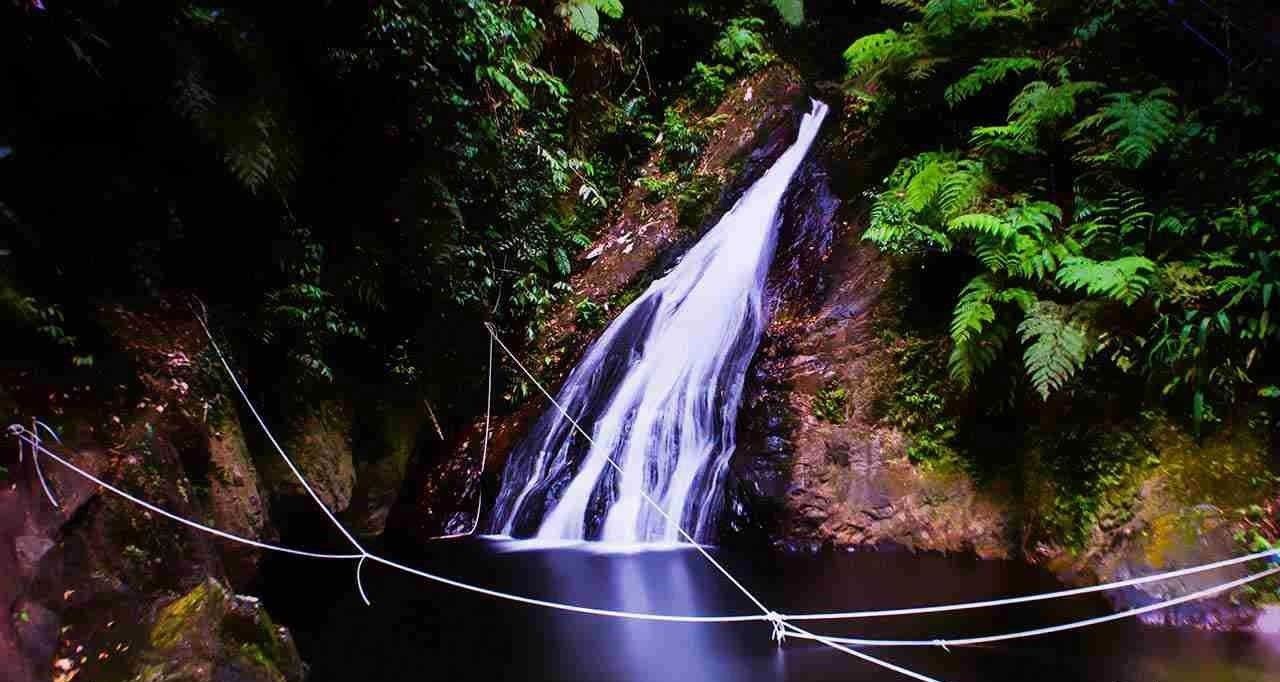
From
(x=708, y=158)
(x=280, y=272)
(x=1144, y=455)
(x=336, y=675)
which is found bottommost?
(x=336, y=675)

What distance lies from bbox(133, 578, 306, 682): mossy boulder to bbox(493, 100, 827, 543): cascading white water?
2.81 metres

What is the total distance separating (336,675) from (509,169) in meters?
4.67

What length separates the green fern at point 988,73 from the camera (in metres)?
5.15

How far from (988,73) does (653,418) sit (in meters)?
3.97

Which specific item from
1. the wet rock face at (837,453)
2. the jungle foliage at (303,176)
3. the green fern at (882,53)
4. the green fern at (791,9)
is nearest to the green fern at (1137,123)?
the green fern at (882,53)

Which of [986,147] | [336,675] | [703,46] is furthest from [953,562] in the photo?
[703,46]

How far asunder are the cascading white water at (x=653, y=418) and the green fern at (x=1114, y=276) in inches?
114

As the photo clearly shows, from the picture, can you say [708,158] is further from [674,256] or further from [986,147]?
[986,147]

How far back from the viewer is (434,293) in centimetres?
632

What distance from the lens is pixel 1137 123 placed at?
13.8ft

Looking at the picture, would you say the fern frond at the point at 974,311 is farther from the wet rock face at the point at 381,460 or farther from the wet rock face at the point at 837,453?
the wet rock face at the point at 381,460

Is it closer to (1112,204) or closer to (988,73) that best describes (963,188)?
(1112,204)

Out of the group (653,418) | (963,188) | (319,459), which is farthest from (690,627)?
(963,188)

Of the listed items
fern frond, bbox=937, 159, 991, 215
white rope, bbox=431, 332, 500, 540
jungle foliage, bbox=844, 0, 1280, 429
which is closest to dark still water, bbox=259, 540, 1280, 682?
white rope, bbox=431, 332, 500, 540
